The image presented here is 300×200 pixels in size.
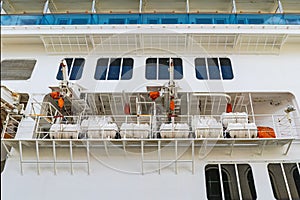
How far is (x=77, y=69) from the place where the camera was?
7.54 meters

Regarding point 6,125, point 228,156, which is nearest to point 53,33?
point 6,125

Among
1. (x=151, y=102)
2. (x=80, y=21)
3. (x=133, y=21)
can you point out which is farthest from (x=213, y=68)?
(x=80, y=21)

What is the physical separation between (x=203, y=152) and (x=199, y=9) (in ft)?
18.6

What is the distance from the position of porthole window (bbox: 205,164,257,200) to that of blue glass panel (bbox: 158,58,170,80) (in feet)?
8.76

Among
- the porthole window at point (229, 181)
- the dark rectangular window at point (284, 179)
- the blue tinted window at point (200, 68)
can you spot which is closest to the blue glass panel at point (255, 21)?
the blue tinted window at point (200, 68)

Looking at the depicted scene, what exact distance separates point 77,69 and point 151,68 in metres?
2.04

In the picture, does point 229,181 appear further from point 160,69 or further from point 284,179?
point 160,69

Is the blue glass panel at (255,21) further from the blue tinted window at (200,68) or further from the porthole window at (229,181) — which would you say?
the porthole window at (229,181)

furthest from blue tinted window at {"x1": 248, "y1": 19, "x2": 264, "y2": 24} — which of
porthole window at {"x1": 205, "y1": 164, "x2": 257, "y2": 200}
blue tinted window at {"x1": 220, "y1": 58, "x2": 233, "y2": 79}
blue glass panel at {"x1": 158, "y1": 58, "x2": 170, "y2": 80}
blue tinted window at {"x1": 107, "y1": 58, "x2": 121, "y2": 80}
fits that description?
porthole window at {"x1": 205, "y1": 164, "x2": 257, "y2": 200}

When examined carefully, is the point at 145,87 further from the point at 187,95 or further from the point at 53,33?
the point at 53,33

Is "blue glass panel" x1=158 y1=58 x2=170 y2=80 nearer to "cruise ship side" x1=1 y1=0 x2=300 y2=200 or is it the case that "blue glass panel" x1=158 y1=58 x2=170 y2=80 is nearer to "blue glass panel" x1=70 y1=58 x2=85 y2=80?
"cruise ship side" x1=1 y1=0 x2=300 y2=200

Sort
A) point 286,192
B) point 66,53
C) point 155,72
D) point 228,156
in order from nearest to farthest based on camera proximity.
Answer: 1. point 286,192
2. point 228,156
3. point 155,72
4. point 66,53

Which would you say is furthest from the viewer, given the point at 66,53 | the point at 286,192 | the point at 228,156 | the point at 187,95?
the point at 66,53

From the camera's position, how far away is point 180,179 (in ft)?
18.2
